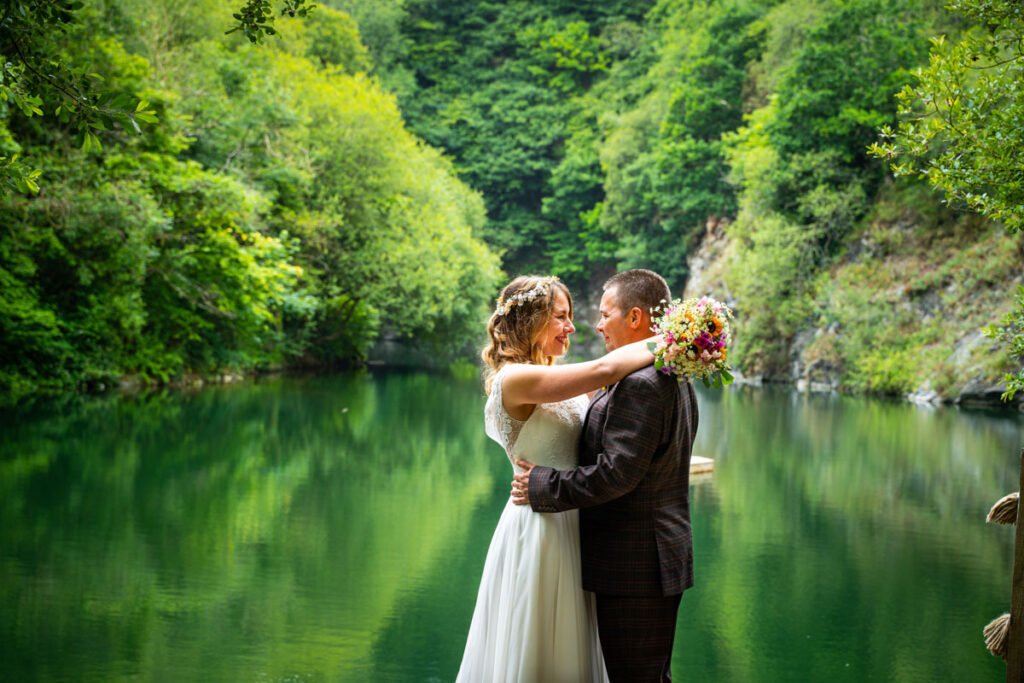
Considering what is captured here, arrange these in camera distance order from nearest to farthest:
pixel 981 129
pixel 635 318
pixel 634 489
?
pixel 634 489 < pixel 635 318 < pixel 981 129

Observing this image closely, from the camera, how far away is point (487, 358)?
3.91 m

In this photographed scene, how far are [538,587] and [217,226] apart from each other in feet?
61.9

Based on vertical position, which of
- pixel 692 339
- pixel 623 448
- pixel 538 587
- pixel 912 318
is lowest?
pixel 538 587

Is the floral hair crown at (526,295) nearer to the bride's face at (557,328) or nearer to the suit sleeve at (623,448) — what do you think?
the bride's face at (557,328)

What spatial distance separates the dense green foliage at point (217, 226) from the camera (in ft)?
59.6

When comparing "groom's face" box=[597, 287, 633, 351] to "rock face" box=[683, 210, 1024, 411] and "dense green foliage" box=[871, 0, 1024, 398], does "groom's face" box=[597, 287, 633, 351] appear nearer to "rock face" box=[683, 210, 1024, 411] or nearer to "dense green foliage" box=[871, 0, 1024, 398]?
"dense green foliage" box=[871, 0, 1024, 398]

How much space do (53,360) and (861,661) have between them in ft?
55.5

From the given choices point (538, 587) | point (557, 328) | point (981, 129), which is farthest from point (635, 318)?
point (981, 129)

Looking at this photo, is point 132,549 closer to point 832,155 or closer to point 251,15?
point 251,15

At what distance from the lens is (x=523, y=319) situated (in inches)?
150

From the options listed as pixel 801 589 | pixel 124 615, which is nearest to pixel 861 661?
pixel 801 589

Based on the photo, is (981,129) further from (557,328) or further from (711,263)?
(711,263)

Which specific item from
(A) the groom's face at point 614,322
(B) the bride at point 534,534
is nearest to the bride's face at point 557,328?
(B) the bride at point 534,534

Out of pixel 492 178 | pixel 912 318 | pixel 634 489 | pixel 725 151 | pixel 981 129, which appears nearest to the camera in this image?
pixel 634 489
